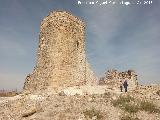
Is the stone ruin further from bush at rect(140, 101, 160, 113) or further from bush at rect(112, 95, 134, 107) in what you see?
bush at rect(140, 101, 160, 113)

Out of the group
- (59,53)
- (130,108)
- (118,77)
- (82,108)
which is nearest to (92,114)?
(82,108)

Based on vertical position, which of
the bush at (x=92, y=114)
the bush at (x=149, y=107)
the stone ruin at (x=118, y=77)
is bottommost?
the bush at (x=92, y=114)

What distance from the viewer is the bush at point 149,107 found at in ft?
44.8

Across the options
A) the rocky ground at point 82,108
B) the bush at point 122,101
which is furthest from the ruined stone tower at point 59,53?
the bush at point 122,101

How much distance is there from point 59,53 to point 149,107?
26.6ft

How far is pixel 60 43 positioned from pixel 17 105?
20.9 feet

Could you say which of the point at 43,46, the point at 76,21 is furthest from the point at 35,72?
the point at 76,21

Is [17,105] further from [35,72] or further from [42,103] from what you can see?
[35,72]

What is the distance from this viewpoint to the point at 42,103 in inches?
578

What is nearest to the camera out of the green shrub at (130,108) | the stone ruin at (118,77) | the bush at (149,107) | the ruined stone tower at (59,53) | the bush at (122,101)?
the green shrub at (130,108)

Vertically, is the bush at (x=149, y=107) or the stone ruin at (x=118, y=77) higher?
the stone ruin at (x=118, y=77)

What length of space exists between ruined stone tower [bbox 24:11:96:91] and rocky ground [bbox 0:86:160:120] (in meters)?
3.65

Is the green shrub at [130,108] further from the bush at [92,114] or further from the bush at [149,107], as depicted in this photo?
the bush at [92,114]

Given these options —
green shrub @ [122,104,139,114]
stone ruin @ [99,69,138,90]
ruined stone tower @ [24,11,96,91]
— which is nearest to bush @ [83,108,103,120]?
green shrub @ [122,104,139,114]
